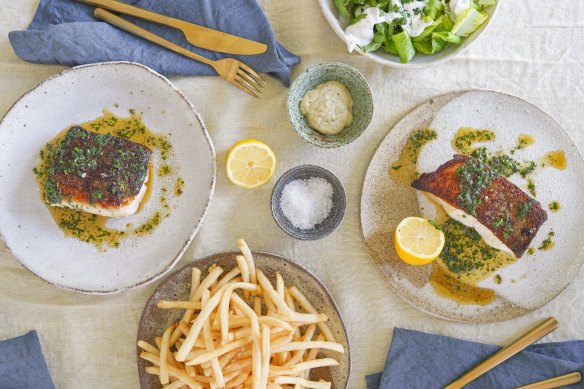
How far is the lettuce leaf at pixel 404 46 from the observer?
10.3 feet

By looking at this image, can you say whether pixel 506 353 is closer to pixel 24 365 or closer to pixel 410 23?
pixel 410 23

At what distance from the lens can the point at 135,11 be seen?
3.39m

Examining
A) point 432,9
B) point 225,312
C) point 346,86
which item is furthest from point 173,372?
point 432,9

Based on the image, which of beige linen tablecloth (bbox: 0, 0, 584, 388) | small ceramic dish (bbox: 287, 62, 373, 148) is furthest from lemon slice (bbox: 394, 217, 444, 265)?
small ceramic dish (bbox: 287, 62, 373, 148)

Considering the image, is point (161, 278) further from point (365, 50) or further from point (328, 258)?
point (365, 50)

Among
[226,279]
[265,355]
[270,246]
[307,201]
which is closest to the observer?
[265,355]

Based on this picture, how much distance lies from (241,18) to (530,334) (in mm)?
2517

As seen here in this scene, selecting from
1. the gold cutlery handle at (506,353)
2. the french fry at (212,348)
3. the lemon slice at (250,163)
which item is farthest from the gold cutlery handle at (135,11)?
the gold cutlery handle at (506,353)

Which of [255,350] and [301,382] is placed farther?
[301,382]

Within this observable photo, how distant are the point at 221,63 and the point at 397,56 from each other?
1020 mm

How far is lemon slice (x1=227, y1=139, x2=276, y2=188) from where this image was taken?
10.8 ft

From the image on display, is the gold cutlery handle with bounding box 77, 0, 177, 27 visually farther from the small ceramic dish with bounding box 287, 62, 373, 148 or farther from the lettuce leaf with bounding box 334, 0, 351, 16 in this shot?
the lettuce leaf with bounding box 334, 0, 351, 16

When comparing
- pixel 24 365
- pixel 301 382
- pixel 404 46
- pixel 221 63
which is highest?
pixel 404 46

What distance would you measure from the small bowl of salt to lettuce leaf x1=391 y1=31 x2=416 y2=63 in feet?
2.52
